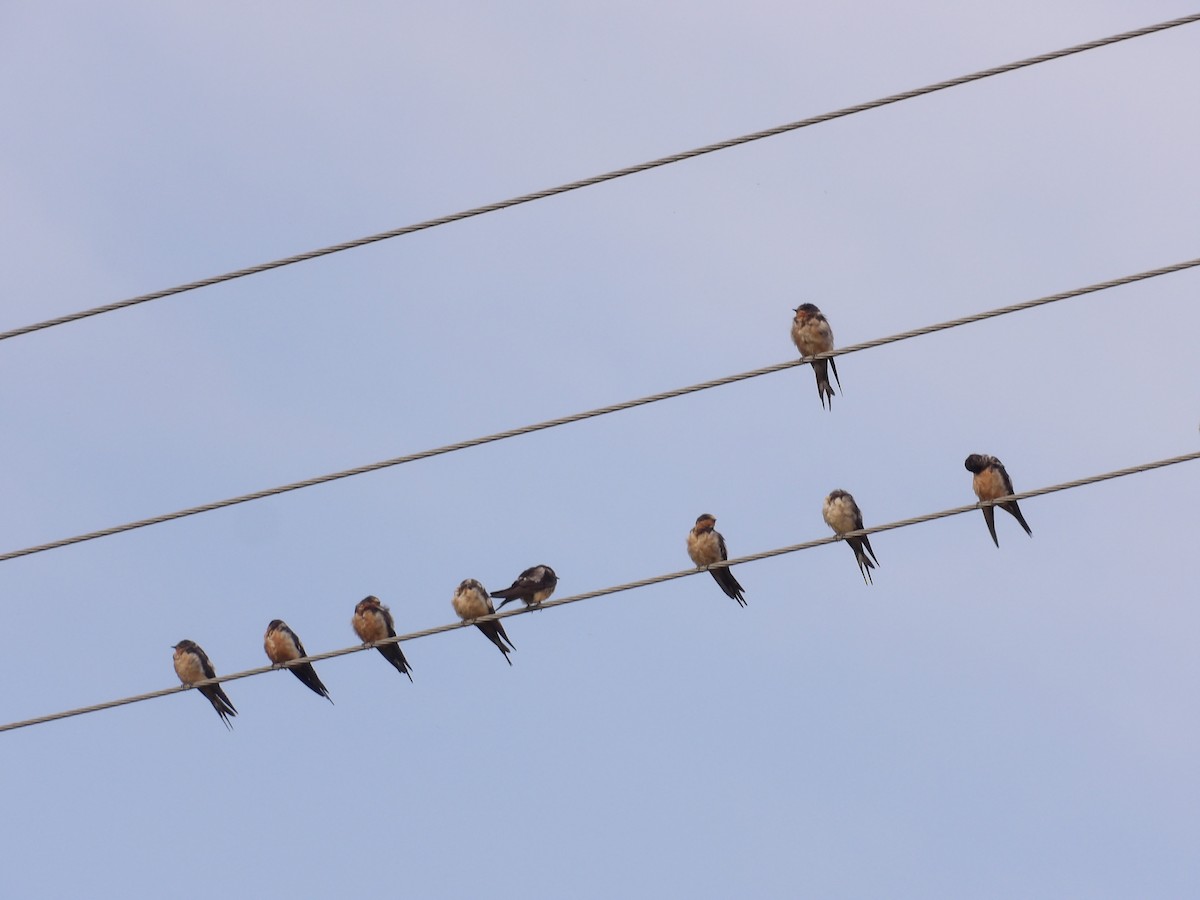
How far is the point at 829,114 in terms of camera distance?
9.67 m

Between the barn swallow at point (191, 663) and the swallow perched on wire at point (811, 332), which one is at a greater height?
the swallow perched on wire at point (811, 332)

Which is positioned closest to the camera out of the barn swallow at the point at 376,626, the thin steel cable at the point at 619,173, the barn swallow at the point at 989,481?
the thin steel cable at the point at 619,173

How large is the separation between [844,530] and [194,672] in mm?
5126

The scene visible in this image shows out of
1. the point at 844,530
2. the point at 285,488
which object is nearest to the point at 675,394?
the point at 285,488

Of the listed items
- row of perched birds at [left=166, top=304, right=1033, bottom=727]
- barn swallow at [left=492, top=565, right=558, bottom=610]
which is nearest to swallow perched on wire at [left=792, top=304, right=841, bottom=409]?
row of perched birds at [left=166, top=304, right=1033, bottom=727]

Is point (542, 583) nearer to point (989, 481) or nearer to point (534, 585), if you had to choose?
point (534, 585)

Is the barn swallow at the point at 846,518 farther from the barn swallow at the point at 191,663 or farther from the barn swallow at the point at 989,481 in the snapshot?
the barn swallow at the point at 191,663

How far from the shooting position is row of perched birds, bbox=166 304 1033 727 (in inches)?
576

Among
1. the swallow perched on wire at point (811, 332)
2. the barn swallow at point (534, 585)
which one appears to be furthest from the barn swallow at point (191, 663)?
the swallow perched on wire at point (811, 332)

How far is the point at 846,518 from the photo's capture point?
14938 mm

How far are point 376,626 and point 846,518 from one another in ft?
12.0

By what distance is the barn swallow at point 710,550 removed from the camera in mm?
14922

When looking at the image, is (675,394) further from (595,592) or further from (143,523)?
(143,523)

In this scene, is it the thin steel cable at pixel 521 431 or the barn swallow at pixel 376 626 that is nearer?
the thin steel cable at pixel 521 431
